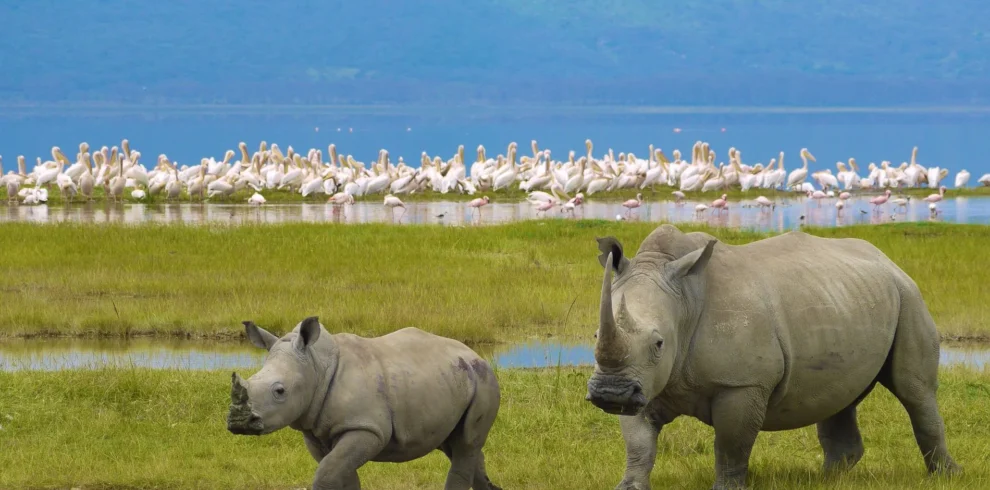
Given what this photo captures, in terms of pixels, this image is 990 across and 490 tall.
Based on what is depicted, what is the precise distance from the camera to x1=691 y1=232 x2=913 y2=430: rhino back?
6.50 m

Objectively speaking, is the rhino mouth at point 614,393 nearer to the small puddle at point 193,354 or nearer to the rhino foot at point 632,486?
the rhino foot at point 632,486

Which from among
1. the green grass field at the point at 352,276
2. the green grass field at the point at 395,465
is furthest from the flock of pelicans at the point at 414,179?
the green grass field at the point at 395,465

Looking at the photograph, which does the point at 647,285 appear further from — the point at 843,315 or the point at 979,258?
the point at 979,258

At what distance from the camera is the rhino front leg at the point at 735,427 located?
6492 mm

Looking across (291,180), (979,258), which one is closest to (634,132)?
(291,180)

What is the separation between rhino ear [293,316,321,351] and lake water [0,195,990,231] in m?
21.6

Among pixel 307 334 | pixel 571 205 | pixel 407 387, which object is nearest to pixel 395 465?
pixel 407 387

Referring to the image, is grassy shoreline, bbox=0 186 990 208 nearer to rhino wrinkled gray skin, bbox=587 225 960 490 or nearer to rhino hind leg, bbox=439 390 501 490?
rhino hind leg, bbox=439 390 501 490

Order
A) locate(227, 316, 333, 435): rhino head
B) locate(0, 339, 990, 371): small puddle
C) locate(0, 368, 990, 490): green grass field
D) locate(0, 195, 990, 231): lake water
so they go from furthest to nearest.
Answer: locate(0, 195, 990, 231): lake water
locate(0, 339, 990, 371): small puddle
locate(0, 368, 990, 490): green grass field
locate(227, 316, 333, 435): rhino head

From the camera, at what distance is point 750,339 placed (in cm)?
653

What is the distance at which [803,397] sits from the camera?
6.82 m

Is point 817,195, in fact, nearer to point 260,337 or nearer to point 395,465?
point 395,465

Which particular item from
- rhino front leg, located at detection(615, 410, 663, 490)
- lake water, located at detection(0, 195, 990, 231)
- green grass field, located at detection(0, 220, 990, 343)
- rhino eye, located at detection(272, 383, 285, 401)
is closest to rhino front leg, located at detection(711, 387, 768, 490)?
rhino front leg, located at detection(615, 410, 663, 490)

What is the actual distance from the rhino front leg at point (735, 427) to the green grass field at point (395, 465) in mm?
456
